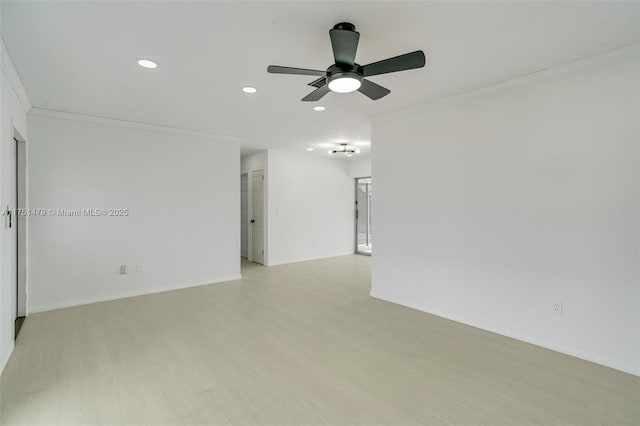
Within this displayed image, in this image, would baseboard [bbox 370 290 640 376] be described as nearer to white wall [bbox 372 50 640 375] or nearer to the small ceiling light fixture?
white wall [bbox 372 50 640 375]

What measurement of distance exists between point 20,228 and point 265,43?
12.7 ft

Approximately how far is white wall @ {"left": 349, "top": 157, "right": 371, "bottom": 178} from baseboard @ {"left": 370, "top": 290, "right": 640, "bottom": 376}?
4.51 meters

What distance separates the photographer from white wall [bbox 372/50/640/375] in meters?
2.62

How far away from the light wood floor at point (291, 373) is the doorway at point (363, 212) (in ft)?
15.9

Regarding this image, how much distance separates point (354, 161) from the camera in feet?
27.6

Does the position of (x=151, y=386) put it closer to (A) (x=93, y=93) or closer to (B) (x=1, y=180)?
(B) (x=1, y=180)

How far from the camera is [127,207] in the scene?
4.67m

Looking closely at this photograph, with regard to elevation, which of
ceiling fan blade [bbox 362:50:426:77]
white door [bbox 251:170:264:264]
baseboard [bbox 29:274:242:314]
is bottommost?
baseboard [bbox 29:274:242:314]

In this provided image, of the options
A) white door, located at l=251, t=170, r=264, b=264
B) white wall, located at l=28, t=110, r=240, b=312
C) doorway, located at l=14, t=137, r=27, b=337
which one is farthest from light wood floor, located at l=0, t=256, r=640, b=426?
white door, located at l=251, t=170, r=264, b=264

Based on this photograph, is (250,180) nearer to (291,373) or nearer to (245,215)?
(245,215)

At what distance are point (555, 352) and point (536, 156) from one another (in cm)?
184

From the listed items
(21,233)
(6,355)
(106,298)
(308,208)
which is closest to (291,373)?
(6,355)

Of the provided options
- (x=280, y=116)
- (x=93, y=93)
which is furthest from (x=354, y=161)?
(x=93, y=93)

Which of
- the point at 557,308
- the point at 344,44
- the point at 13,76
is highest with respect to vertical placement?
the point at 13,76
